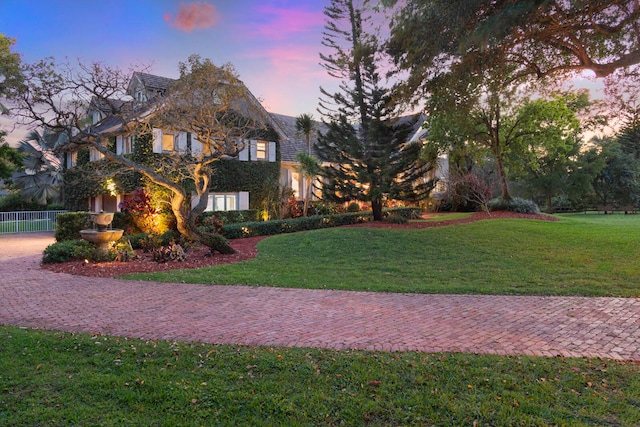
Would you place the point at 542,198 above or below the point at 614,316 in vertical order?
above

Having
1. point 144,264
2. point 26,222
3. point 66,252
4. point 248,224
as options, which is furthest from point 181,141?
point 26,222

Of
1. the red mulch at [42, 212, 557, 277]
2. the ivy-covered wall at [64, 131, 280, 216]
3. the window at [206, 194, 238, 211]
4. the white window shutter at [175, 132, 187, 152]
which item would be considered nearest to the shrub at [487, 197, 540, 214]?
the ivy-covered wall at [64, 131, 280, 216]

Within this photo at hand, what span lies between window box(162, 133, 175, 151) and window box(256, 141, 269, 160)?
4503 millimetres

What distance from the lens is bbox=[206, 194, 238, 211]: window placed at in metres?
19.4

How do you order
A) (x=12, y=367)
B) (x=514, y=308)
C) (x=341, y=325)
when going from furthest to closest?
1. (x=514, y=308)
2. (x=341, y=325)
3. (x=12, y=367)

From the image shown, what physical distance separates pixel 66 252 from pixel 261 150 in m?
12.1

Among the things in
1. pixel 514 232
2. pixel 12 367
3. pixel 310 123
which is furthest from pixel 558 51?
pixel 310 123

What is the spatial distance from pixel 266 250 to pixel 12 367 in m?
8.65

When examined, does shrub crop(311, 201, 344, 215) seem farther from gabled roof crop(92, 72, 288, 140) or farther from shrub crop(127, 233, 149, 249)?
shrub crop(127, 233, 149, 249)

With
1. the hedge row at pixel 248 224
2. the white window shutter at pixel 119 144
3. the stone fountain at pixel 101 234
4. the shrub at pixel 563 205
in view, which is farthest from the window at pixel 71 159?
the shrub at pixel 563 205

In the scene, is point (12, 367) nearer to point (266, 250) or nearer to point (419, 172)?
point (266, 250)

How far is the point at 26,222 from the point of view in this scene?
2073 cm

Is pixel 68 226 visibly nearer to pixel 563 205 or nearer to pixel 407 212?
pixel 407 212

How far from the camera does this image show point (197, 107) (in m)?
12.4
